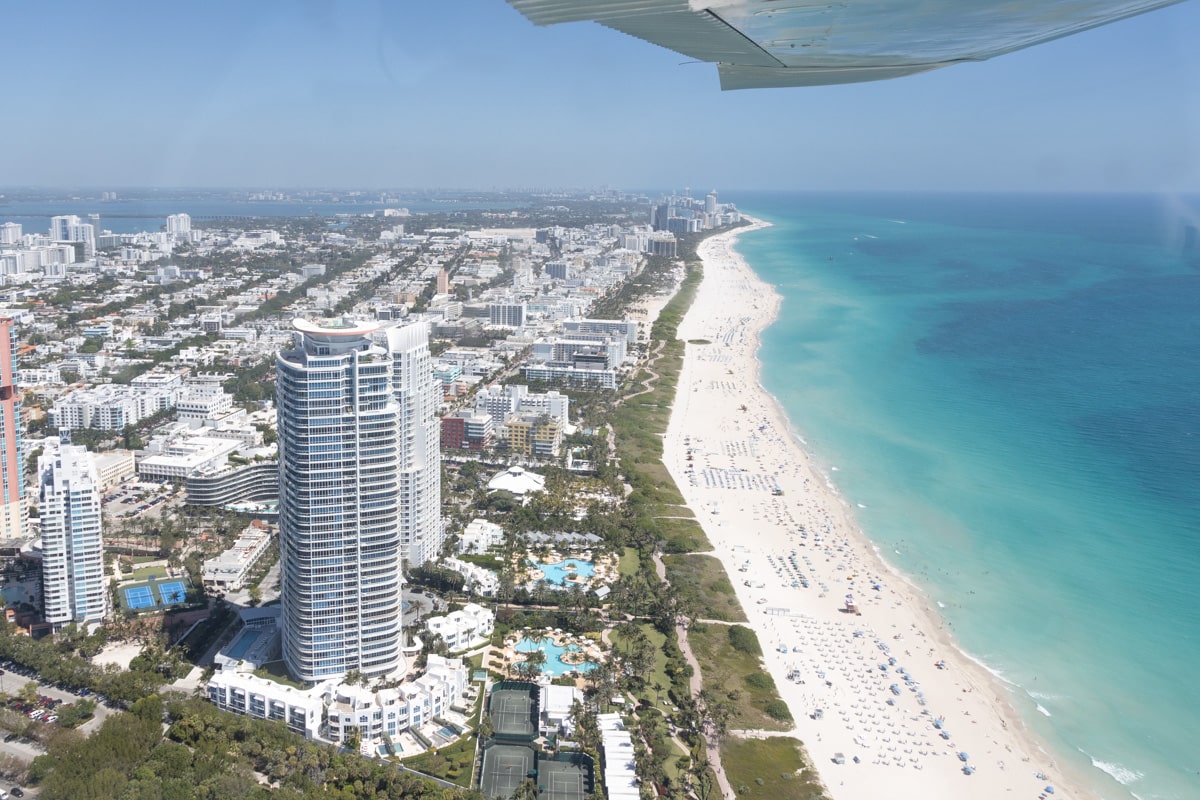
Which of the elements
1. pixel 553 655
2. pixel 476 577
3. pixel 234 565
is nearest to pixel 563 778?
pixel 553 655

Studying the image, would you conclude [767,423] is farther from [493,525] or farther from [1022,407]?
[493,525]

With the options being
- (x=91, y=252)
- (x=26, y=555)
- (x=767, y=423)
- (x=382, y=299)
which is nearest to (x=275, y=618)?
(x=26, y=555)

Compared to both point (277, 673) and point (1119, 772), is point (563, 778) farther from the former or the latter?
point (1119, 772)

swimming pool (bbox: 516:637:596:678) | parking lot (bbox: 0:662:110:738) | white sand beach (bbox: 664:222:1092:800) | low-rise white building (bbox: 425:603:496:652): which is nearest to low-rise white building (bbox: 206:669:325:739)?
parking lot (bbox: 0:662:110:738)

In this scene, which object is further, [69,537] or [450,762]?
[69,537]

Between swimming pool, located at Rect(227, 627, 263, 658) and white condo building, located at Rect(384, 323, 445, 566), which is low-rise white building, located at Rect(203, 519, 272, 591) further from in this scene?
white condo building, located at Rect(384, 323, 445, 566)
